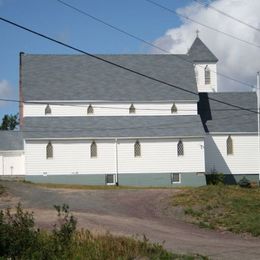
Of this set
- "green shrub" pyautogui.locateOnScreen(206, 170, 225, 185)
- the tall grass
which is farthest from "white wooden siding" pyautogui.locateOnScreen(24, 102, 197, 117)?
the tall grass

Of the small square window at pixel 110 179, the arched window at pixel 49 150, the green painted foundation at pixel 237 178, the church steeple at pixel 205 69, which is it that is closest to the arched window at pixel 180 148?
the small square window at pixel 110 179

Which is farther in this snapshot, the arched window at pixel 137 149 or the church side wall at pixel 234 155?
the church side wall at pixel 234 155

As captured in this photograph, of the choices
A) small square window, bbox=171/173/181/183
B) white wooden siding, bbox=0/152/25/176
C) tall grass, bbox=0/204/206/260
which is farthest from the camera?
white wooden siding, bbox=0/152/25/176

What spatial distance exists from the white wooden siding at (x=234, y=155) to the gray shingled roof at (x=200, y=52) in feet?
56.9

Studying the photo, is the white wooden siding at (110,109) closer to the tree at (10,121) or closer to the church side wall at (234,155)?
the church side wall at (234,155)

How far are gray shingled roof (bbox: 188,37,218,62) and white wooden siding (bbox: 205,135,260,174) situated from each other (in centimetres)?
1733

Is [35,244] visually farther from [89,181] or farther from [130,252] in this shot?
[89,181]

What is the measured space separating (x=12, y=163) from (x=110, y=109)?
1256 cm

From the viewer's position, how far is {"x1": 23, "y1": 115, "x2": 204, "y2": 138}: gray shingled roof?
51125 mm

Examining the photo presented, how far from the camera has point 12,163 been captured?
2362 inches

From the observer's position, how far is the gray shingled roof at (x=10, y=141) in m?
61.1

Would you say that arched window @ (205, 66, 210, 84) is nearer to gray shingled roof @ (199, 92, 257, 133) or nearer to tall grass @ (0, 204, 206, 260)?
gray shingled roof @ (199, 92, 257, 133)

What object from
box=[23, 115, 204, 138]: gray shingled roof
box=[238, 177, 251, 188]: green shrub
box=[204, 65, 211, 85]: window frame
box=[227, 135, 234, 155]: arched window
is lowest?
box=[238, 177, 251, 188]: green shrub

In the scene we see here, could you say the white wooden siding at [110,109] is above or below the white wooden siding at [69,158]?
above
